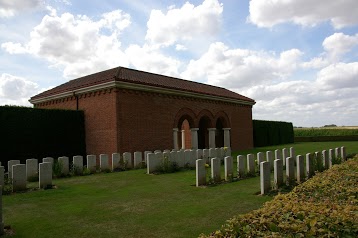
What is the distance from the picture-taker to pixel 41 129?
14703 millimetres

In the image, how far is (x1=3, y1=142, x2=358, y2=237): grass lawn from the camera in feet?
17.5

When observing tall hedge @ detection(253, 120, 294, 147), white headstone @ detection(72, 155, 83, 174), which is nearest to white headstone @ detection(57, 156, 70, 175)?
white headstone @ detection(72, 155, 83, 174)

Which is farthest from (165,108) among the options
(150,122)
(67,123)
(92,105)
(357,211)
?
(357,211)

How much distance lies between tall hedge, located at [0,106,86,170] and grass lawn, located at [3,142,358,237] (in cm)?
469

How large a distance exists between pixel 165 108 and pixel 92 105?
4155 mm

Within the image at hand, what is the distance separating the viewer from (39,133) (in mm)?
14609

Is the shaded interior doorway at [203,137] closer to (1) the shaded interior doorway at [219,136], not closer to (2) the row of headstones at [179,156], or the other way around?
(1) the shaded interior doorway at [219,136]

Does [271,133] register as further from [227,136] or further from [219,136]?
[227,136]

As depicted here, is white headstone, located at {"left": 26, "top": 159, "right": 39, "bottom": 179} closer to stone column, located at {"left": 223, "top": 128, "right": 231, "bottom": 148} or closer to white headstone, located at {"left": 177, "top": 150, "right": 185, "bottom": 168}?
white headstone, located at {"left": 177, "top": 150, "right": 185, "bottom": 168}

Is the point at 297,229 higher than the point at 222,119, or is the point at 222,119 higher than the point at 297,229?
the point at 222,119

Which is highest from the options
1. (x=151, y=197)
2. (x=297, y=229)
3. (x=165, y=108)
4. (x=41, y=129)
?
(x=165, y=108)

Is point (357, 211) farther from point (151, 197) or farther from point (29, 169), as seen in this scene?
point (29, 169)

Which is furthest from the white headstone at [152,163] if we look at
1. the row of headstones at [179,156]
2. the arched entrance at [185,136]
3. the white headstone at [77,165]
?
the arched entrance at [185,136]

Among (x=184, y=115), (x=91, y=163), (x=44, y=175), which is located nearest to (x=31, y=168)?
(x=44, y=175)
